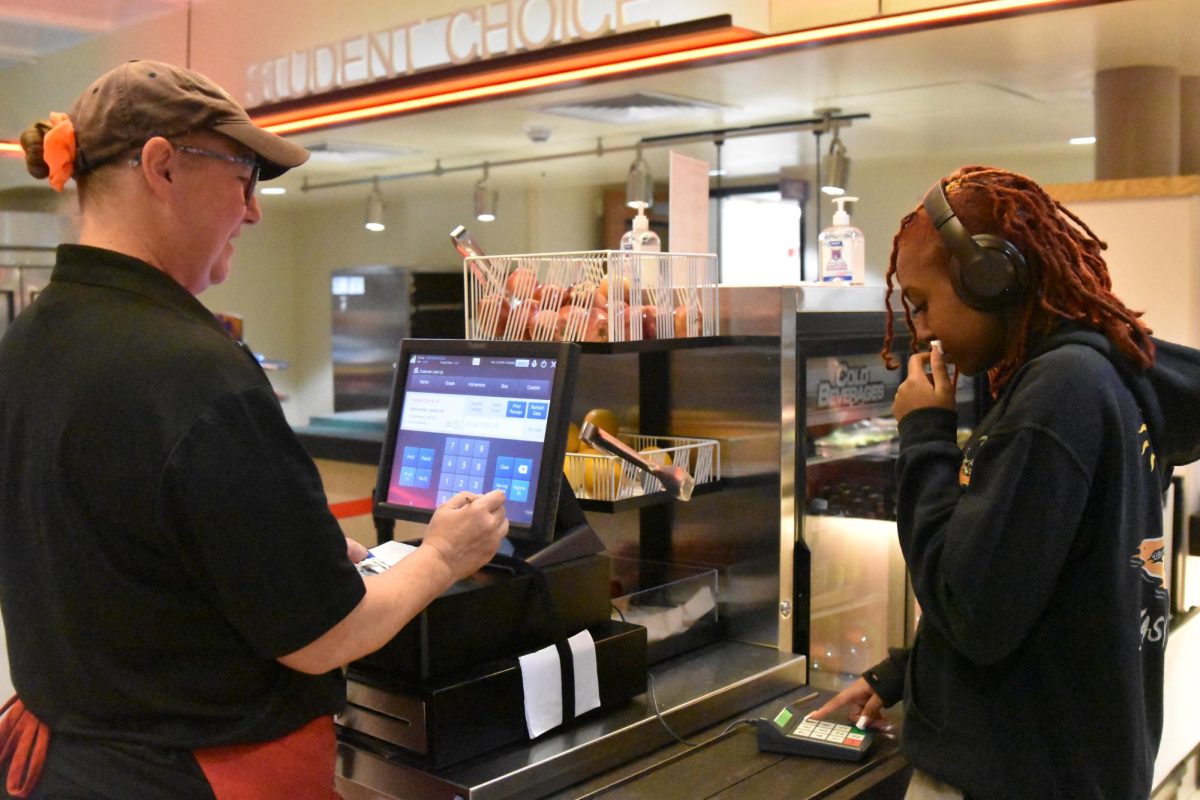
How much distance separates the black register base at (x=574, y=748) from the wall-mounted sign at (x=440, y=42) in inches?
62.9

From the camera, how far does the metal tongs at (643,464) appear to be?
1727 mm

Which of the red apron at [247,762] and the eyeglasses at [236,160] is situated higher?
the eyeglasses at [236,160]

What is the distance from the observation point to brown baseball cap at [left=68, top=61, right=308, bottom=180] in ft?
3.71

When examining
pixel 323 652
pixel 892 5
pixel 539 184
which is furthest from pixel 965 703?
pixel 539 184

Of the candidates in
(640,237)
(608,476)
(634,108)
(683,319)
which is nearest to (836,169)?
(634,108)

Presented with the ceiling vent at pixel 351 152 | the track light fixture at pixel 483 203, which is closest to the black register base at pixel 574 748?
the ceiling vent at pixel 351 152

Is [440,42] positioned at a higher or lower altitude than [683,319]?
higher

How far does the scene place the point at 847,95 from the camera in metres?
4.61

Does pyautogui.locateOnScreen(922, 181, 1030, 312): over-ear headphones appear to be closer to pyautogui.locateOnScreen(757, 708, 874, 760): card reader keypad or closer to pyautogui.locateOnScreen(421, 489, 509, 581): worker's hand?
pyautogui.locateOnScreen(421, 489, 509, 581): worker's hand

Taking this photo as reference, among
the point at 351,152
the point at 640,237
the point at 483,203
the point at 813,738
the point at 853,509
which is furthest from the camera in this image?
the point at 483,203

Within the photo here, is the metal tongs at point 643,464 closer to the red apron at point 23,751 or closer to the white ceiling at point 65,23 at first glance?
the red apron at point 23,751

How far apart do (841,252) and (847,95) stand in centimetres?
261

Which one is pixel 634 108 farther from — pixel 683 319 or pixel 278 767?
pixel 278 767

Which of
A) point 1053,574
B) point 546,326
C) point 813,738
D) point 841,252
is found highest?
point 841,252
